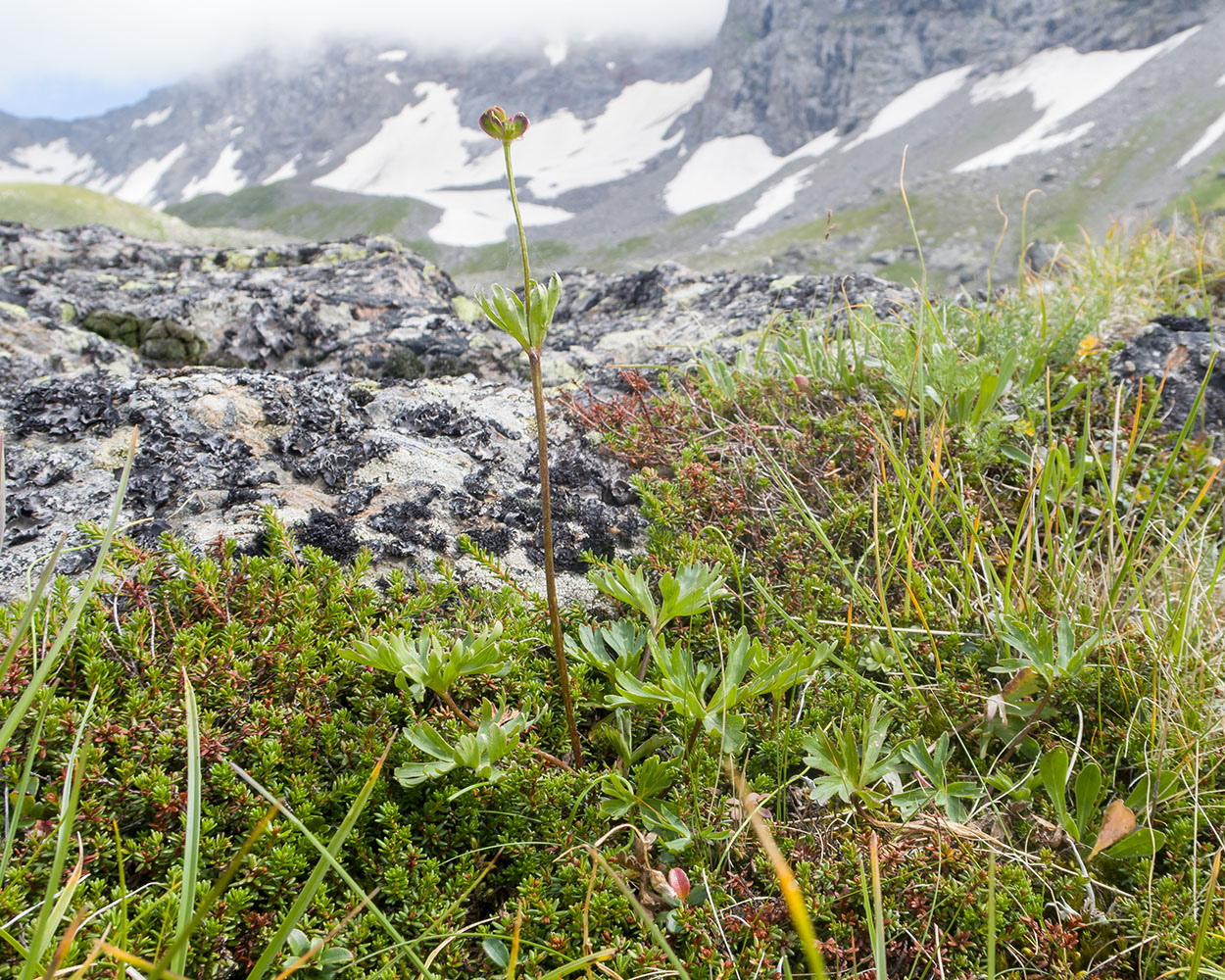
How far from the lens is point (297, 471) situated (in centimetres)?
283

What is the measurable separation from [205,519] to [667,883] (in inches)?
80.3

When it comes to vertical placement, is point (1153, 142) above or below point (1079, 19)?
below

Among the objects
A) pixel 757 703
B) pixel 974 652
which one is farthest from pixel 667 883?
pixel 974 652

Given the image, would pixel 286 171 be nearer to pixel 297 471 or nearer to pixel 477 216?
pixel 477 216

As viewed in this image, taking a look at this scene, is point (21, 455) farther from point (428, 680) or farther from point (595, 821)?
point (595, 821)

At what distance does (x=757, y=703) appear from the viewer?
225 cm

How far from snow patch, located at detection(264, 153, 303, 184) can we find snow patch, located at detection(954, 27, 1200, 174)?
524ft

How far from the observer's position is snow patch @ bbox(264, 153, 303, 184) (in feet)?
573

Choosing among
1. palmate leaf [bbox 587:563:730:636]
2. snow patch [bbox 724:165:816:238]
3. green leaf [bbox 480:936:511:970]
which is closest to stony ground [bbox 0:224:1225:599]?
palmate leaf [bbox 587:563:730:636]

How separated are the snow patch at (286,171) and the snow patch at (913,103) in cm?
14091

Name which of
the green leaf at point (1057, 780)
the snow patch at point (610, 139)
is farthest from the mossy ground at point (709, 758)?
the snow patch at point (610, 139)

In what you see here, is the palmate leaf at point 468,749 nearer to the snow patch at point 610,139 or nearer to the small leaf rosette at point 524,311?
the small leaf rosette at point 524,311

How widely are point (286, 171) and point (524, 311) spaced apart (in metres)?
216

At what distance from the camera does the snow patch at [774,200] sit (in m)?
98.1
